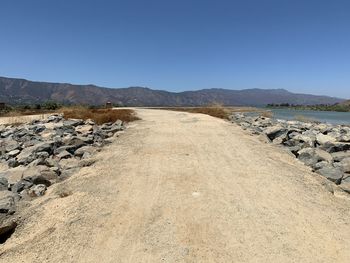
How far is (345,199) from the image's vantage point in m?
7.34

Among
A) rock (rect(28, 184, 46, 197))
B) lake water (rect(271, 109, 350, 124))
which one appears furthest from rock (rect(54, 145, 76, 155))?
lake water (rect(271, 109, 350, 124))

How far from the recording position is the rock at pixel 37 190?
7470 millimetres

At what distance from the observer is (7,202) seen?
663 centimetres

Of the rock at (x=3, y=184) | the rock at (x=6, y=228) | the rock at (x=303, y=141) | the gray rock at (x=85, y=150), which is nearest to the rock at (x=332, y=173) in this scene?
the rock at (x=303, y=141)

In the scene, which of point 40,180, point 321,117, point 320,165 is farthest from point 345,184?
point 321,117

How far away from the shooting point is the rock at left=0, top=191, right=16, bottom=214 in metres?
6.42

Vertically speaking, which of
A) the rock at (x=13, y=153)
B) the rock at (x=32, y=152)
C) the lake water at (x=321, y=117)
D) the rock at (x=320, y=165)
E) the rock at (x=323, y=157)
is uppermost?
the rock at (x=320, y=165)

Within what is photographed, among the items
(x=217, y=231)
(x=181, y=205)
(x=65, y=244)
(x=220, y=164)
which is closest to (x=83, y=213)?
(x=65, y=244)

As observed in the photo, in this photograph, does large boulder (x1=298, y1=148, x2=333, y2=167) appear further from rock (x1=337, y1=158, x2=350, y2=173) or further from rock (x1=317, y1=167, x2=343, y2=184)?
rock (x1=317, y1=167, x2=343, y2=184)

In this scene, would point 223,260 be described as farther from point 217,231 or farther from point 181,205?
point 181,205

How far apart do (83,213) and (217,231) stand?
2218 mm

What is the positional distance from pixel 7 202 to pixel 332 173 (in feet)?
21.8

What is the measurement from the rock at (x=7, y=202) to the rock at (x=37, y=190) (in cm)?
36

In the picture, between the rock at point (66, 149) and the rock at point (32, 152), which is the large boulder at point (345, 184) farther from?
the rock at point (32, 152)
